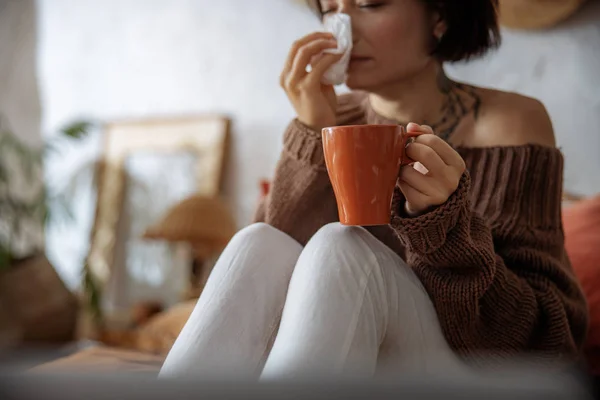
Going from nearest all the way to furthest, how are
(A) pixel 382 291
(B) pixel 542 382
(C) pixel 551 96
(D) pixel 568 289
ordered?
1. (B) pixel 542 382
2. (A) pixel 382 291
3. (D) pixel 568 289
4. (C) pixel 551 96

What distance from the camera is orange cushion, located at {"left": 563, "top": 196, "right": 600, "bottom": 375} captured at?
100cm

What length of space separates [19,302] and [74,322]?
224 millimetres

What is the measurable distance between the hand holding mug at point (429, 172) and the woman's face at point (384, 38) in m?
0.30

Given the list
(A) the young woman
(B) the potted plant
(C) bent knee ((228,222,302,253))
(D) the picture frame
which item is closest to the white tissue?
(A) the young woman

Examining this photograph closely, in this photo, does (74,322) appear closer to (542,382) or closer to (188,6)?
(188,6)

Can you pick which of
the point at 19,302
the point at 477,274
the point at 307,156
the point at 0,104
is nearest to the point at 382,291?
the point at 477,274

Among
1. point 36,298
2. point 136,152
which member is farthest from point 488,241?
point 136,152

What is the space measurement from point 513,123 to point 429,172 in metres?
0.32

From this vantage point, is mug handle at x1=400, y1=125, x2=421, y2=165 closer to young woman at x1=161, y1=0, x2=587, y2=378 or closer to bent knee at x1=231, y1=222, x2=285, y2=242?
young woman at x1=161, y1=0, x2=587, y2=378

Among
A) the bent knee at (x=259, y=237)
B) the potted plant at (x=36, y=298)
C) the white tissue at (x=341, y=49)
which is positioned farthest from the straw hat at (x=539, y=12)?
the potted plant at (x=36, y=298)

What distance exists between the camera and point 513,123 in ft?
2.91

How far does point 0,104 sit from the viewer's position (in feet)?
10.4

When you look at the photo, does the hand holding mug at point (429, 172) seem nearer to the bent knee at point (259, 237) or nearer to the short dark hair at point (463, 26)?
the bent knee at point (259, 237)

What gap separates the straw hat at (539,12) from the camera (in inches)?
51.4
